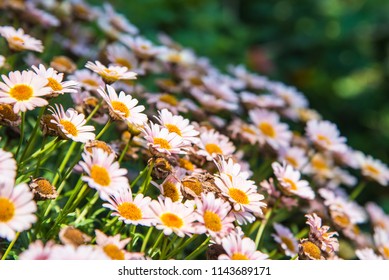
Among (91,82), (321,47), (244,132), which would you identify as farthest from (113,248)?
(321,47)

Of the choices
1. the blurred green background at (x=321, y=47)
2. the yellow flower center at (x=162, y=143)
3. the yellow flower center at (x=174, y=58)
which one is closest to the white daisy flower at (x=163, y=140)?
the yellow flower center at (x=162, y=143)

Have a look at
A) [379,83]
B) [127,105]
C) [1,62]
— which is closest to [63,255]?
[127,105]

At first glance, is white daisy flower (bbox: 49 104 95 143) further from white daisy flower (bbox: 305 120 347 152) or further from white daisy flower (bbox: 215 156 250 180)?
white daisy flower (bbox: 305 120 347 152)

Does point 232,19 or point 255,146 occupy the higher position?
point 232,19

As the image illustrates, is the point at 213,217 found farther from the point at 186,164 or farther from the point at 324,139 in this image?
the point at 324,139

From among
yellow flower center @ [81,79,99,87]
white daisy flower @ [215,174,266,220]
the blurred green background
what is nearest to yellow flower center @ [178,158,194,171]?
white daisy flower @ [215,174,266,220]

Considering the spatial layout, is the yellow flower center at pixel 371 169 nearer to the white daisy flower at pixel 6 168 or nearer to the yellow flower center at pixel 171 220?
the yellow flower center at pixel 171 220

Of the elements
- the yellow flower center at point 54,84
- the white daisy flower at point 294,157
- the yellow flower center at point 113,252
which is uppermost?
the white daisy flower at point 294,157
